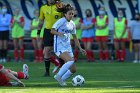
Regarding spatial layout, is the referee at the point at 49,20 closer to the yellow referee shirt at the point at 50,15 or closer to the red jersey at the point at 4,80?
the yellow referee shirt at the point at 50,15

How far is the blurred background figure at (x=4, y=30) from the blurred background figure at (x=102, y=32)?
4060mm

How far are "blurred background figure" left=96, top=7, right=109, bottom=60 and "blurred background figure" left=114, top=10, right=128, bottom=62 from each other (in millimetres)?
459

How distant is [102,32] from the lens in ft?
96.5

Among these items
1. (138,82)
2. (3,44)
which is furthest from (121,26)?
(138,82)

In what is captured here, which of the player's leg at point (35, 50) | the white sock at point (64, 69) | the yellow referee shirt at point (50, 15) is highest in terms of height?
the yellow referee shirt at point (50, 15)

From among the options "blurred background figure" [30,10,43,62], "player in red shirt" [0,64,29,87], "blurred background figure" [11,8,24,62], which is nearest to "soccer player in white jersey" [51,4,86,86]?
"player in red shirt" [0,64,29,87]

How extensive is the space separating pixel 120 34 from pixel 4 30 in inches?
208

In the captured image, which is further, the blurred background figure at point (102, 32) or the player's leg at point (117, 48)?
the blurred background figure at point (102, 32)

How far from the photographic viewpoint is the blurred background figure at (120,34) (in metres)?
29.2

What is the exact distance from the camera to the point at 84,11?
31.7 m

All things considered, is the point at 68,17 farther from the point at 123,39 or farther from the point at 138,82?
the point at 123,39

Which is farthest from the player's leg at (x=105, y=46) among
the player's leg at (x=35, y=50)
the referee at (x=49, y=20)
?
the referee at (x=49, y=20)

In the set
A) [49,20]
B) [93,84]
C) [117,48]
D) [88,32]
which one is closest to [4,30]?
[88,32]

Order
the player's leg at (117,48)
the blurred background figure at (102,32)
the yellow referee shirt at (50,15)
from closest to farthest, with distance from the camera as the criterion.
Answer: the yellow referee shirt at (50,15) < the player's leg at (117,48) < the blurred background figure at (102,32)
